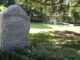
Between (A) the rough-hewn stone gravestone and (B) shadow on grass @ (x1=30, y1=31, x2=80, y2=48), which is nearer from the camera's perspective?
(A) the rough-hewn stone gravestone

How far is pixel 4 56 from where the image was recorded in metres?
8.96

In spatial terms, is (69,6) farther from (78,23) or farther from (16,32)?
(78,23)

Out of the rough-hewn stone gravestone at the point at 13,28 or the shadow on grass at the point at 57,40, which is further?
the shadow on grass at the point at 57,40

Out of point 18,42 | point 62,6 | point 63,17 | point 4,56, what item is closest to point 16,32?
point 18,42

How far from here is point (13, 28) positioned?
10.2 metres

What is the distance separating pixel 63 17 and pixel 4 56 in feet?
48.3

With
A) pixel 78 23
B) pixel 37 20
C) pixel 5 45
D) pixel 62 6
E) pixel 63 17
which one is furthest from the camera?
pixel 37 20

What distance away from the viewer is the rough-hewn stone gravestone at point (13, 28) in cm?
1006

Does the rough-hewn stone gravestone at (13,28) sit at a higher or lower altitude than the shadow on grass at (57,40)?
higher

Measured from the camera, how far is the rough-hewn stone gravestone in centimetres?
1006

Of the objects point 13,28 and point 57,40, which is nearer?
point 13,28

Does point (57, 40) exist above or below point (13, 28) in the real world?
below

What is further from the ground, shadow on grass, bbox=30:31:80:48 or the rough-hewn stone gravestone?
the rough-hewn stone gravestone

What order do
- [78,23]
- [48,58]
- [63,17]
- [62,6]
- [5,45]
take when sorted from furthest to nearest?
[78,23]
[63,17]
[62,6]
[5,45]
[48,58]
